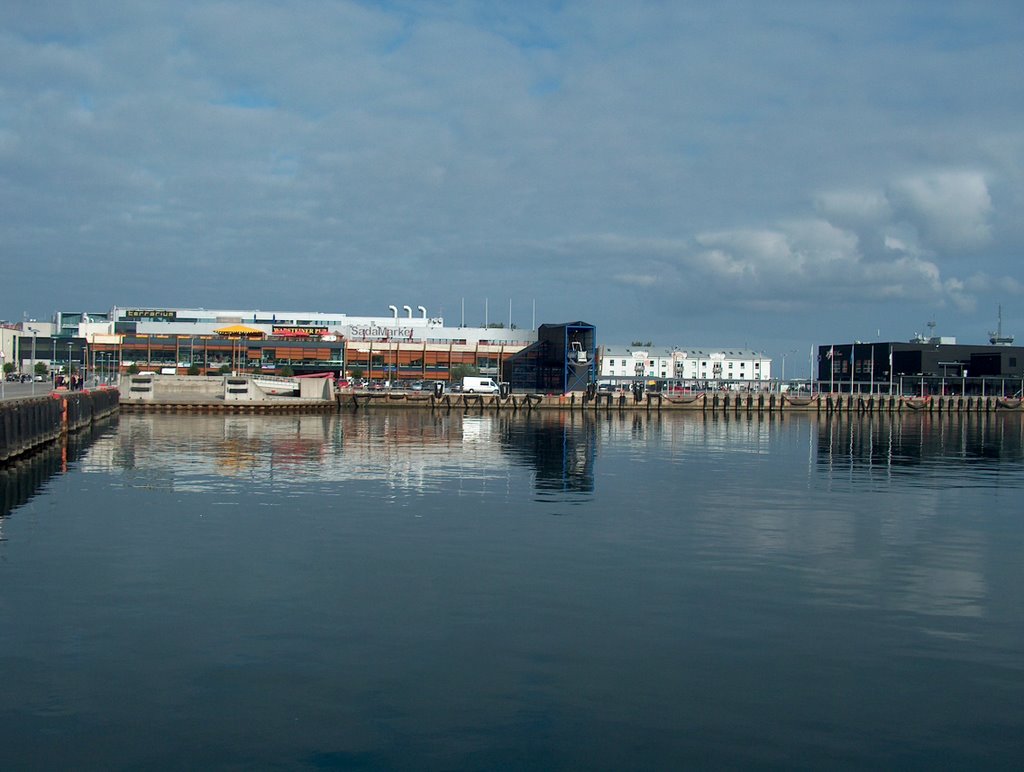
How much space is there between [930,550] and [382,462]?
2753cm

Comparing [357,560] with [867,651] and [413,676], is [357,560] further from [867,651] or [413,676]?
[867,651]

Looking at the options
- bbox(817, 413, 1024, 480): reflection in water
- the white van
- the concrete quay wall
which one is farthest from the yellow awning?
bbox(817, 413, 1024, 480): reflection in water

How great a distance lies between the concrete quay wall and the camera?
41812 mm

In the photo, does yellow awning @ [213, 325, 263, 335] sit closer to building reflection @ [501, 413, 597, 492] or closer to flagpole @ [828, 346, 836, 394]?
building reflection @ [501, 413, 597, 492]

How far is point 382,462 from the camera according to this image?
4697 centimetres

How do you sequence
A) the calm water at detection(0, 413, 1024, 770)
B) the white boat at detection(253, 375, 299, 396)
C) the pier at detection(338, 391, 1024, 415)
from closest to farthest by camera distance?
the calm water at detection(0, 413, 1024, 770)
the white boat at detection(253, 375, 299, 396)
the pier at detection(338, 391, 1024, 415)

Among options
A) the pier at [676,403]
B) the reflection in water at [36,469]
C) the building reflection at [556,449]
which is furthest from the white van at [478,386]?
the reflection in water at [36,469]

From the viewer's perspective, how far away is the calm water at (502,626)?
12.5 m

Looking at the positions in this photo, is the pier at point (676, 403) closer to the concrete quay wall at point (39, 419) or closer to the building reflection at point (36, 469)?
the concrete quay wall at point (39, 419)

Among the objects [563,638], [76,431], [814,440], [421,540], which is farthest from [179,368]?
[563,638]

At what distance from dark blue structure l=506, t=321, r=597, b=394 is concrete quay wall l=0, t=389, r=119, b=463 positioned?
66913 millimetres

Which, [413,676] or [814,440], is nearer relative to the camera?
[413,676]

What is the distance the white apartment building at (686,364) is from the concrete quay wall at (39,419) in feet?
419

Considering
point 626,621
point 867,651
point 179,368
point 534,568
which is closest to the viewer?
point 867,651
